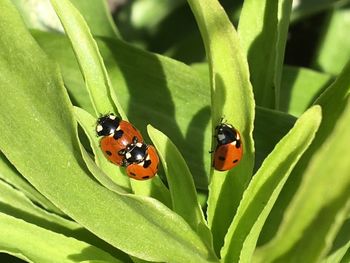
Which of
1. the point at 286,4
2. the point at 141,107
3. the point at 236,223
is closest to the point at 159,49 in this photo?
the point at 141,107

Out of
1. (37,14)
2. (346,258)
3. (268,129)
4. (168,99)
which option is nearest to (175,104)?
(168,99)

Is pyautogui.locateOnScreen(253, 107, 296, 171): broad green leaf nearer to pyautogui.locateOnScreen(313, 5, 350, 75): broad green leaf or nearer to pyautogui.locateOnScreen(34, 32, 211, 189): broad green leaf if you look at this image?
pyautogui.locateOnScreen(34, 32, 211, 189): broad green leaf

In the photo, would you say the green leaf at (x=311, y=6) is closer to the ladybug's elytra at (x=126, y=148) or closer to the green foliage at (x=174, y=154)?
the green foliage at (x=174, y=154)

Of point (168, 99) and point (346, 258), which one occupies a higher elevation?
point (168, 99)

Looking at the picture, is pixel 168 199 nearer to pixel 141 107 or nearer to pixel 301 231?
pixel 141 107

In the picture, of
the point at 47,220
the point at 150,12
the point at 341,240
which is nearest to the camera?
the point at 341,240

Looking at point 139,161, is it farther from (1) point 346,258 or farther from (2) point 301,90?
(2) point 301,90

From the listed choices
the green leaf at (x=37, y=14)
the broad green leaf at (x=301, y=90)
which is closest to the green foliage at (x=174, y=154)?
the broad green leaf at (x=301, y=90)

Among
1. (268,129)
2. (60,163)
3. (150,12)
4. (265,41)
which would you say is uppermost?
(60,163)
